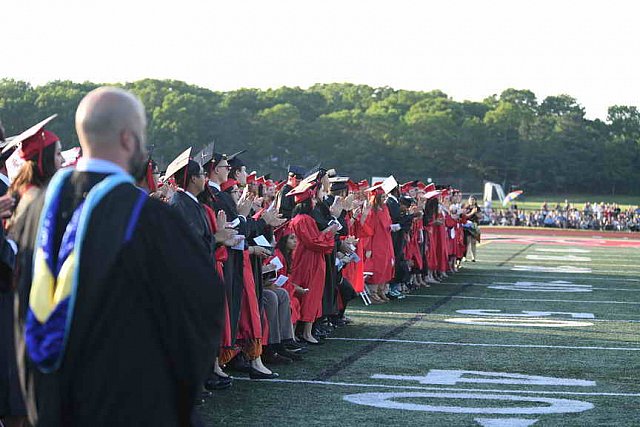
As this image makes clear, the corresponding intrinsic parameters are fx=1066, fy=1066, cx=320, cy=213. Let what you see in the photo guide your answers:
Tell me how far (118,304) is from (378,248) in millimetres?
13613

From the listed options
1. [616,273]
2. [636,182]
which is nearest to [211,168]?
[616,273]

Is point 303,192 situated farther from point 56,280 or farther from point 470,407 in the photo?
point 56,280

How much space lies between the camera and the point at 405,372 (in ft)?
33.4

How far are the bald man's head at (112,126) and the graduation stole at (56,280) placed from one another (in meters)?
0.09

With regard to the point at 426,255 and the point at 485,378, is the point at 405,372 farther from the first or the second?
the point at 426,255

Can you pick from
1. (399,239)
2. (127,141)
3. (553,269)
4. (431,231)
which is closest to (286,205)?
(399,239)

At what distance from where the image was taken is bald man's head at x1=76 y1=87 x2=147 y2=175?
12.2 feet

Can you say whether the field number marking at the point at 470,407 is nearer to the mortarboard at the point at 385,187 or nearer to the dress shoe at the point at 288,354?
the dress shoe at the point at 288,354

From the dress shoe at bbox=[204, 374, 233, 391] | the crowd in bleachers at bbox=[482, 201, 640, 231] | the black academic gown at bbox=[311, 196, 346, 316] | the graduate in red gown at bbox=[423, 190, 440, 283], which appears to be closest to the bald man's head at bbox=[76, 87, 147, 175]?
the dress shoe at bbox=[204, 374, 233, 391]

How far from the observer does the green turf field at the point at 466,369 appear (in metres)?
8.17

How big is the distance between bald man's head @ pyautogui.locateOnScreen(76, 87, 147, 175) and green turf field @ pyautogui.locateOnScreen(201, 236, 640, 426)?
4.35 metres

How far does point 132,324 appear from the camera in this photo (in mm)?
3689

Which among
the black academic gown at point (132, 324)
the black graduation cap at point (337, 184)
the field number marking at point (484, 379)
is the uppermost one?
the black graduation cap at point (337, 184)

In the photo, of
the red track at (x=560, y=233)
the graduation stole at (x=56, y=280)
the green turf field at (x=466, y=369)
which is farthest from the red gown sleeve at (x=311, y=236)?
the red track at (x=560, y=233)
